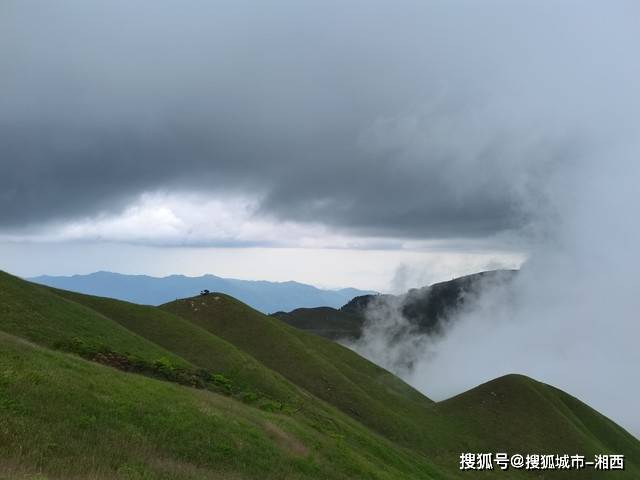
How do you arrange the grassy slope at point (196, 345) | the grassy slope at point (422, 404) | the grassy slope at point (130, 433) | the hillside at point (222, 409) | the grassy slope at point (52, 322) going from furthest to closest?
the grassy slope at point (422, 404) → the grassy slope at point (196, 345) → the grassy slope at point (52, 322) → the hillside at point (222, 409) → the grassy slope at point (130, 433)

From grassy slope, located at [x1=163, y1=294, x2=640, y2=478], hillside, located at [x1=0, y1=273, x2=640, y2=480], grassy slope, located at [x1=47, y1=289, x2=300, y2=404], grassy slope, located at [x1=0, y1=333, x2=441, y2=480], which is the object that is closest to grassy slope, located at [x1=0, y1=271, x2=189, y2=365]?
hillside, located at [x1=0, y1=273, x2=640, y2=480]

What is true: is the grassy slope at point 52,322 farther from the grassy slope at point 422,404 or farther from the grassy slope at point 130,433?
the grassy slope at point 422,404

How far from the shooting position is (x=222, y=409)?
32.1 m

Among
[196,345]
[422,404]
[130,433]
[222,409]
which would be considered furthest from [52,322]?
[422,404]

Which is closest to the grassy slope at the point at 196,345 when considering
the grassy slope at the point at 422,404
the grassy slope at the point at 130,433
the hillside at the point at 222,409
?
the hillside at the point at 222,409

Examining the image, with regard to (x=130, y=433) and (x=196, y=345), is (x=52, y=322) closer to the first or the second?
(x=196, y=345)

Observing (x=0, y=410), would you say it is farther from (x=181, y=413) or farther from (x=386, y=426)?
(x=386, y=426)

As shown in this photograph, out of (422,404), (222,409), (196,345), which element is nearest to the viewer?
(222,409)

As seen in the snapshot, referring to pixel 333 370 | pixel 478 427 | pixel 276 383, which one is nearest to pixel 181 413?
pixel 276 383

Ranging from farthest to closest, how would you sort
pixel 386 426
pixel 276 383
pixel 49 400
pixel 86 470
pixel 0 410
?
pixel 386 426
pixel 276 383
pixel 49 400
pixel 0 410
pixel 86 470

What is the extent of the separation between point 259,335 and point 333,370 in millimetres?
13420

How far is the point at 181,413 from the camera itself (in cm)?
2728

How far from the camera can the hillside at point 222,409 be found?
20.6 metres

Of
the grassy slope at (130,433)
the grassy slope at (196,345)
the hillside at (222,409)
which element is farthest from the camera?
the grassy slope at (196,345)
